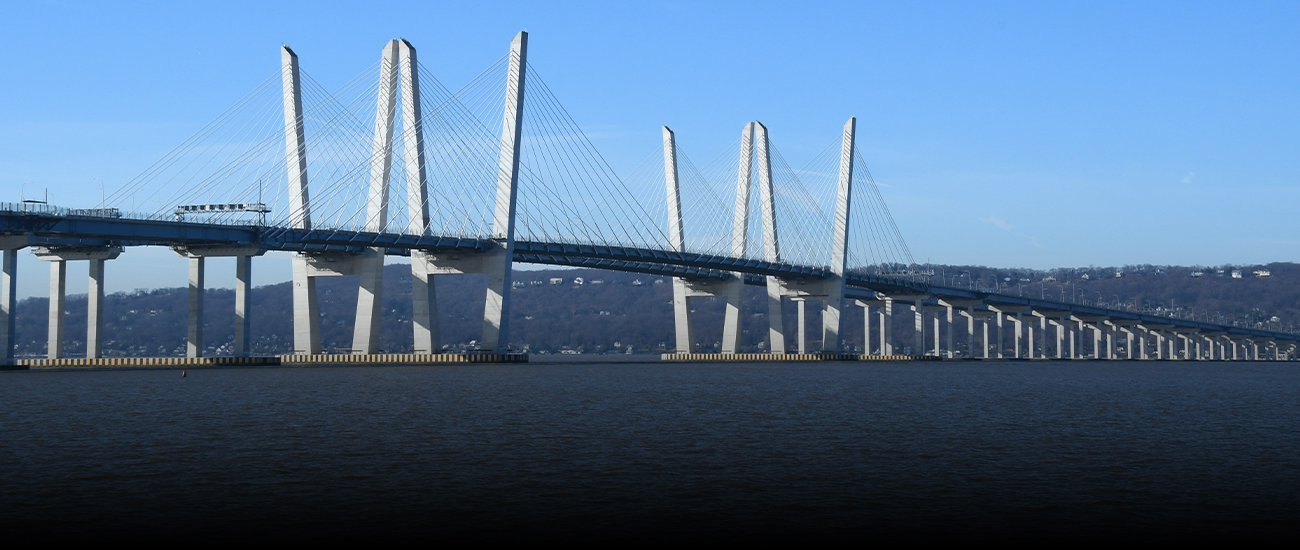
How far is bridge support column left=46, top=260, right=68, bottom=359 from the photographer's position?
68938 millimetres

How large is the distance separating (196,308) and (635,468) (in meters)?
51.6

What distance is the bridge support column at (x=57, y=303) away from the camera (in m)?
68.9

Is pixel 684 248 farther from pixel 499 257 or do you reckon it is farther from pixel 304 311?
pixel 304 311

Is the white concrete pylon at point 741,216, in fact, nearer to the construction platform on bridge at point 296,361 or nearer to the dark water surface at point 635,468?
the construction platform on bridge at point 296,361

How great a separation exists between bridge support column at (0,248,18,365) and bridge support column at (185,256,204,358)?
8177 mm

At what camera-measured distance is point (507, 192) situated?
65500 mm

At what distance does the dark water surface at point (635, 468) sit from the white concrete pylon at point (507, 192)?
2657 centimetres

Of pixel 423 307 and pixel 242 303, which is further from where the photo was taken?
pixel 423 307

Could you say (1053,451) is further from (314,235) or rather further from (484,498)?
(314,235)

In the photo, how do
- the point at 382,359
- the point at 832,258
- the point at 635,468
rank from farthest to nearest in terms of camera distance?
the point at 832,258
the point at 382,359
the point at 635,468

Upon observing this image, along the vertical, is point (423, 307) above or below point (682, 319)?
above

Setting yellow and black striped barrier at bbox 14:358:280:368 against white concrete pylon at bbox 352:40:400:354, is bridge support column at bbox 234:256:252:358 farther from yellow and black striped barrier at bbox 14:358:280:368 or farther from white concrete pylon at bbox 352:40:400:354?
white concrete pylon at bbox 352:40:400:354

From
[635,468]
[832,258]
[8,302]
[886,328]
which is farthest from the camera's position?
[886,328]

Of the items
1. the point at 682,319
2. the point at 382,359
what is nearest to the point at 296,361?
the point at 382,359
